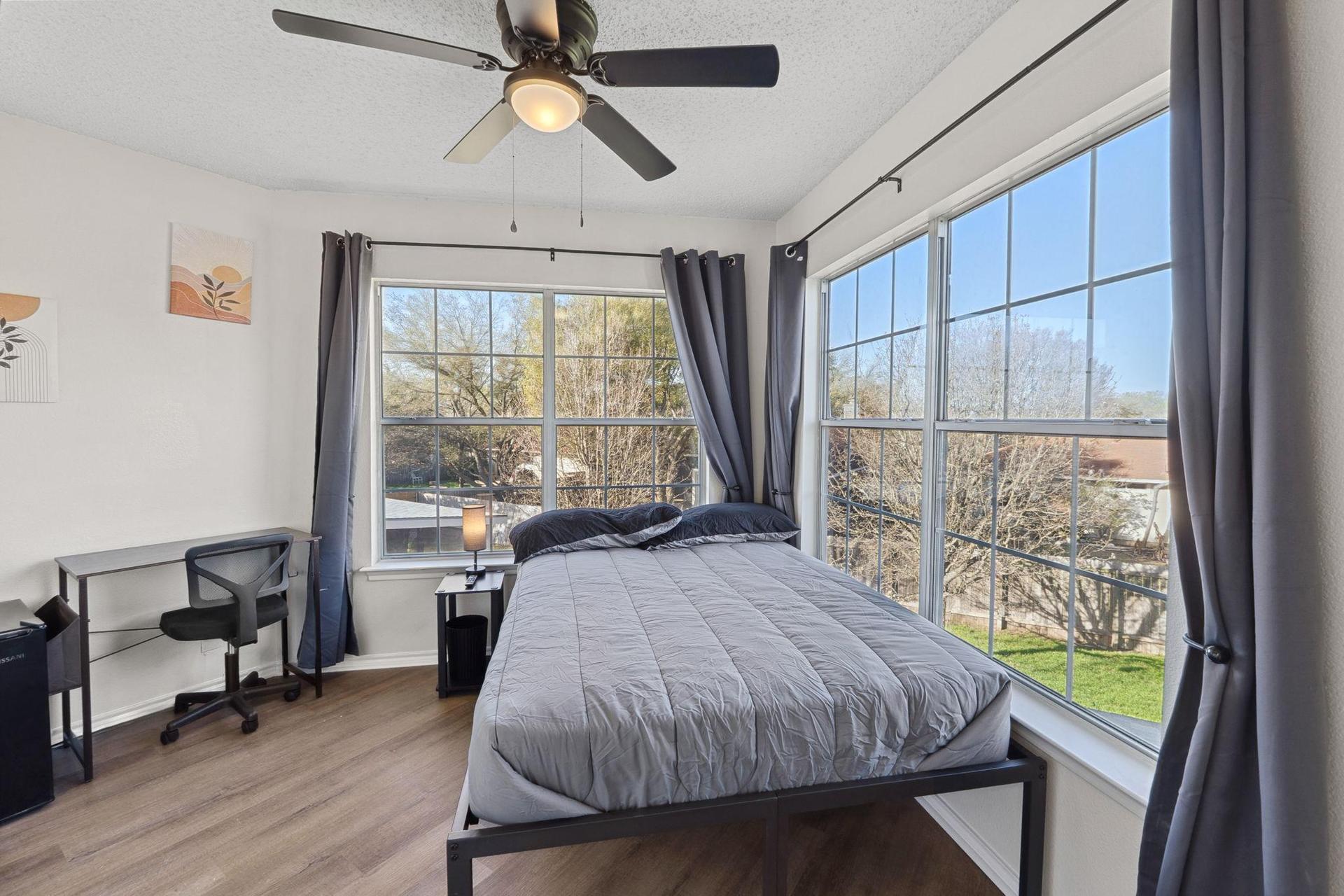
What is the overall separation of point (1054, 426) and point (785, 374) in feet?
5.44

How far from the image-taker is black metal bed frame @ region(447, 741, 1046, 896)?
1245mm

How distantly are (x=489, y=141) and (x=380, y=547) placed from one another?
96.3 inches

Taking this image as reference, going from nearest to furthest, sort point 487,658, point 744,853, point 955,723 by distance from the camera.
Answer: point 955,723, point 744,853, point 487,658

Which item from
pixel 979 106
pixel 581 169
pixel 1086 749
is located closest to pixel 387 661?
pixel 581 169

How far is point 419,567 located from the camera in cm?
321

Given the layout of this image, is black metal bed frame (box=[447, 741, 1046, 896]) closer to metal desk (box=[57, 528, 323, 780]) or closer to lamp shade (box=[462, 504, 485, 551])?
lamp shade (box=[462, 504, 485, 551])

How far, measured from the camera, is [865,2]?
167cm

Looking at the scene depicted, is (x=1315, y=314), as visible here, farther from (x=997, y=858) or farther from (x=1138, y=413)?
(x=997, y=858)

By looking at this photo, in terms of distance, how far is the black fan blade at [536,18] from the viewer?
1.26 meters

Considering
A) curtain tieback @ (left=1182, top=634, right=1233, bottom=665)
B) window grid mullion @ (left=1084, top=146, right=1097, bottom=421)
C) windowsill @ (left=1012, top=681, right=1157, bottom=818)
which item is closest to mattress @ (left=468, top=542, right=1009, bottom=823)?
windowsill @ (left=1012, top=681, right=1157, bottom=818)

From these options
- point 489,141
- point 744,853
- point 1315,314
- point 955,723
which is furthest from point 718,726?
point 489,141

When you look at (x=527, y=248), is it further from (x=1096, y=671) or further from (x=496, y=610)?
(x=1096, y=671)

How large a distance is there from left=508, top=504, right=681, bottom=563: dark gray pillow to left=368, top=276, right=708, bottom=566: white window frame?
549 millimetres

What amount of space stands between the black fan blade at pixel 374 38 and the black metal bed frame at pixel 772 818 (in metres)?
1.87
